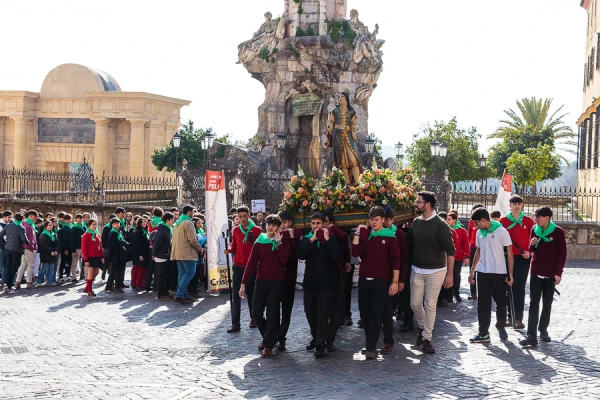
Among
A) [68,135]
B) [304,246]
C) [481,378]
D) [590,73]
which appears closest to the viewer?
[481,378]

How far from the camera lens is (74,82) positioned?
153 feet

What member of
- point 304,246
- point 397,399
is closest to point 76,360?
point 304,246

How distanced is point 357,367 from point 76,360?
3.25m

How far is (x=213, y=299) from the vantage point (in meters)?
15.0

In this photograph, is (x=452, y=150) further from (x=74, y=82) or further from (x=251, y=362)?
(x=251, y=362)

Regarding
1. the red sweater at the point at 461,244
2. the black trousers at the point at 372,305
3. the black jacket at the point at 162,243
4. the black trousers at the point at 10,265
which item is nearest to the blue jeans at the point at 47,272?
the black trousers at the point at 10,265

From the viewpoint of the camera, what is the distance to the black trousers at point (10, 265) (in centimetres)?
1650

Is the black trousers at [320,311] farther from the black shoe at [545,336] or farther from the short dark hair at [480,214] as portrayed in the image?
the black shoe at [545,336]

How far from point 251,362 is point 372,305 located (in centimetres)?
155

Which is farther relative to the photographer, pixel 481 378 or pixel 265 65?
pixel 265 65

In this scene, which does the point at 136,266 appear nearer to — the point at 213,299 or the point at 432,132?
the point at 213,299

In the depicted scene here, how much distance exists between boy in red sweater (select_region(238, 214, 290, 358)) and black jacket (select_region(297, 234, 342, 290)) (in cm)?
30

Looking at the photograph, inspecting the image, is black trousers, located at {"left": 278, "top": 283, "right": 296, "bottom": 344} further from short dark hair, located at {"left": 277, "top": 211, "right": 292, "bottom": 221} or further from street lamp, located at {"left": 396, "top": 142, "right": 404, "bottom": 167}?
street lamp, located at {"left": 396, "top": 142, "right": 404, "bottom": 167}

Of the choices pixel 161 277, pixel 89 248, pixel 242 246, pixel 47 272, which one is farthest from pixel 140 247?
pixel 242 246
